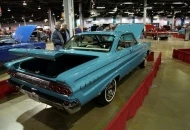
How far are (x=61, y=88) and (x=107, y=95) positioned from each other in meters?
1.41

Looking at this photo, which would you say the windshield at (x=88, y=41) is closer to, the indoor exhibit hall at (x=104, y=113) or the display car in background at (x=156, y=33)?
the indoor exhibit hall at (x=104, y=113)

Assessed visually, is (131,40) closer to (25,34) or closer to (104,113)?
(104,113)

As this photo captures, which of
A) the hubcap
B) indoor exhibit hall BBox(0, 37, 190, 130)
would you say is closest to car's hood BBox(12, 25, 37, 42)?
indoor exhibit hall BBox(0, 37, 190, 130)

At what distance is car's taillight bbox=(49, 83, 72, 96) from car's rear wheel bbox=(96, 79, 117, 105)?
1.12 meters

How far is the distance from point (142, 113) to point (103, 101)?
2.62 ft

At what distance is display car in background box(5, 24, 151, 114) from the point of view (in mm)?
2670

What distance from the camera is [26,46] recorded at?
7.14 metres

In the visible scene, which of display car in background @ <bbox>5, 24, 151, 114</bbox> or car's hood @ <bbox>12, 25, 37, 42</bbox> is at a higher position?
car's hood @ <bbox>12, 25, 37, 42</bbox>

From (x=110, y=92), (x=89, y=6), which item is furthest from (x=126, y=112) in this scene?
(x=89, y=6)

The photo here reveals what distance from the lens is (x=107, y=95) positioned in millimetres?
3789

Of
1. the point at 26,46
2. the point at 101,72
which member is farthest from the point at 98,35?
the point at 26,46

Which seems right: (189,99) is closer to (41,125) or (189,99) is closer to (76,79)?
(76,79)

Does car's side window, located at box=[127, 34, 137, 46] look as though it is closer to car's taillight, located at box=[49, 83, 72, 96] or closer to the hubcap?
the hubcap

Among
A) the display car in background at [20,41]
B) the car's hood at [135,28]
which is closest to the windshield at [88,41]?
the car's hood at [135,28]
